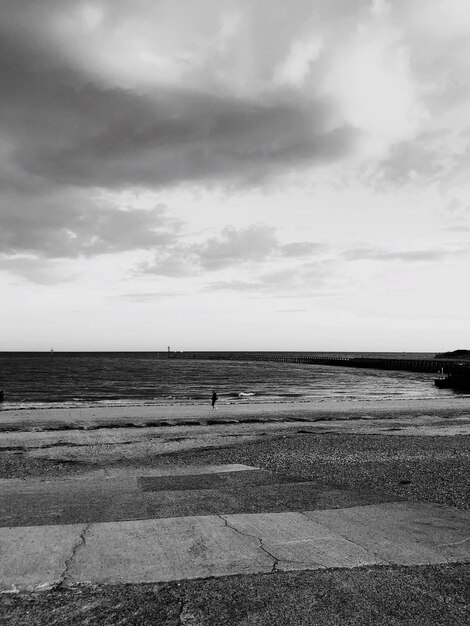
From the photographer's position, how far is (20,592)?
4.55 meters

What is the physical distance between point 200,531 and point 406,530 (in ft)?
8.91

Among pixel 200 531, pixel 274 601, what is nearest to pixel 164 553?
pixel 200 531

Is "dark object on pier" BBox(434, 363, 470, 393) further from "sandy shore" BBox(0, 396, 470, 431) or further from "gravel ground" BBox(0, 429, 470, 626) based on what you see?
"gravel ground" BBox(0, 429, 470, 626)

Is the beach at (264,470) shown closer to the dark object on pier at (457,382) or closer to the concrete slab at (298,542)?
the concrete slab at (298,542)

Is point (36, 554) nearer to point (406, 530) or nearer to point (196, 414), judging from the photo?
point (406, 530)

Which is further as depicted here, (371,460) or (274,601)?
(371,460)

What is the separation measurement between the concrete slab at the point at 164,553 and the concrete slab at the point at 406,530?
1356 millimetres

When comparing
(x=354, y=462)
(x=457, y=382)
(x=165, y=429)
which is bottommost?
(x=165, y=429)

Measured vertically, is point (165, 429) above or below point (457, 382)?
below

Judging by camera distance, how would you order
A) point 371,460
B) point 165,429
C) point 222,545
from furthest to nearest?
point 165,429, point 371,460, point 222,545

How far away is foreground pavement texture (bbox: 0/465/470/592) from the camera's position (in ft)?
16.8

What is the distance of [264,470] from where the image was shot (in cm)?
1005

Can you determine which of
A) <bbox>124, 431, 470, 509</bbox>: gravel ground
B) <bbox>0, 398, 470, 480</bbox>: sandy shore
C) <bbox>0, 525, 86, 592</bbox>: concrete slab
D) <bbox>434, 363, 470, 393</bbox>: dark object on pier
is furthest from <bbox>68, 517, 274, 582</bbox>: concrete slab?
<bbox>434, 363, 470, 393</bbox>: dark object on pier

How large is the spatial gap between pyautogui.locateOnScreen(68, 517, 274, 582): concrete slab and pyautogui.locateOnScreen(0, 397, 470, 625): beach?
0.64 ft
